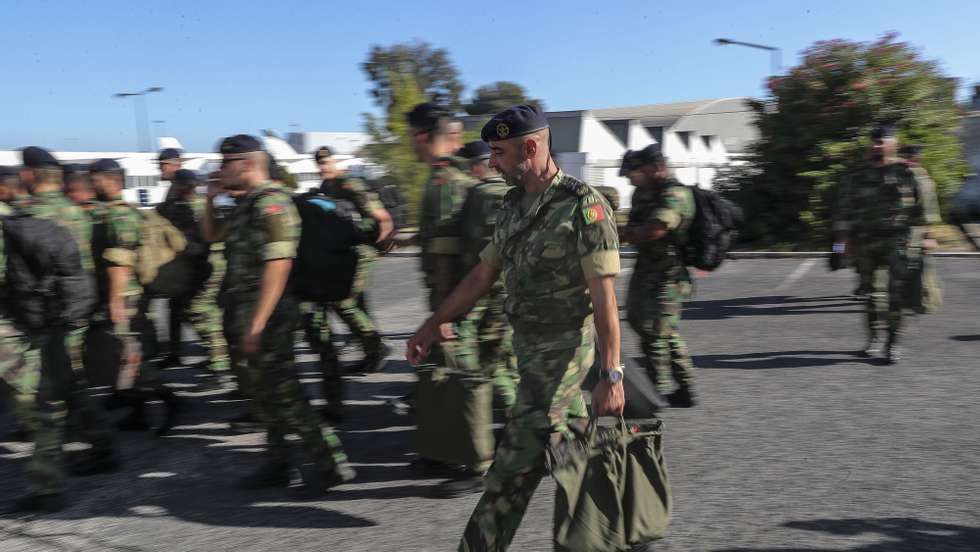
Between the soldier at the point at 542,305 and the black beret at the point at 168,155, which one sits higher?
the black beret at the point at 168,155

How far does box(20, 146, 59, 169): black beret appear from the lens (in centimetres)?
474

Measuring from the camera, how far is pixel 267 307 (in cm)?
411

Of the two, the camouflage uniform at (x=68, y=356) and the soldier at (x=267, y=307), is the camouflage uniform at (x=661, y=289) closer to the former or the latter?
the soldier at (x=267, y=307)

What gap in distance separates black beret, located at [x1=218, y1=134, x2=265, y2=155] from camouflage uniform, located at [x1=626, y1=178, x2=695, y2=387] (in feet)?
8.58

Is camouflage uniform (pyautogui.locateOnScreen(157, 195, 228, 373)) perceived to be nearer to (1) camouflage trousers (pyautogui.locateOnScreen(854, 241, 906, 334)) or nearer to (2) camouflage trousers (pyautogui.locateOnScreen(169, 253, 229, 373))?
(2) camouflage trousers (pyautogui.locateOnScreen(169, 253, 229, 373))

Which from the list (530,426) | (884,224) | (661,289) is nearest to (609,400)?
(530,426)

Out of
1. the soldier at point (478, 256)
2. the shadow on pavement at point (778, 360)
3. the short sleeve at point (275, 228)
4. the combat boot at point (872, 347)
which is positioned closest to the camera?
the short sleeve at point (275, 228)

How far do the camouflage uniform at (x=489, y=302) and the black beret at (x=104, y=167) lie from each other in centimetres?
264

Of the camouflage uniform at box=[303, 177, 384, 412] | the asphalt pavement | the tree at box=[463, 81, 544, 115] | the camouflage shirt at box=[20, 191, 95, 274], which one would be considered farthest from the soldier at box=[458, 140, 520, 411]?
the tree at box=[463, 81, 544, 115]

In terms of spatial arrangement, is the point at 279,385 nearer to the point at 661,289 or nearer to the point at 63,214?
the point at 63,214

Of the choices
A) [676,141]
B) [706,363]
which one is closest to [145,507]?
[706,363]

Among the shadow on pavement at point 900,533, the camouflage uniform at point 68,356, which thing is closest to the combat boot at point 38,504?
the camouflage uniform at point 68,356

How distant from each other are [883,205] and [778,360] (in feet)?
5.14

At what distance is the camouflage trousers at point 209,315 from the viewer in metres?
6.57
